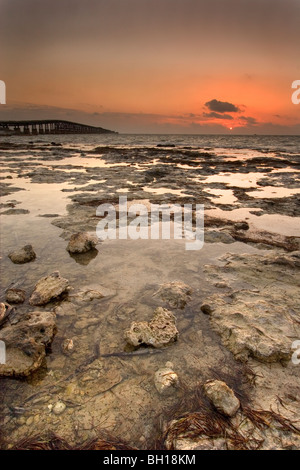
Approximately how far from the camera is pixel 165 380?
8.02 ft

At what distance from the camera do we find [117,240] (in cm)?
566

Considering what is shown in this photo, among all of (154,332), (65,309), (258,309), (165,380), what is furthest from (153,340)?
(258,309)

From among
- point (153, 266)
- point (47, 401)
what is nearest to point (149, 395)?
point (47, 401)

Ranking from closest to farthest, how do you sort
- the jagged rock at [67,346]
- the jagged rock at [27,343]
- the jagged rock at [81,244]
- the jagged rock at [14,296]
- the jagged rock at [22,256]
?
the jagged rock at [27,343]
the jagged rock at [67,346]
the jagged rock at [14,296]
the jagged rock at [22,256]
the jagged rock at [81,244]

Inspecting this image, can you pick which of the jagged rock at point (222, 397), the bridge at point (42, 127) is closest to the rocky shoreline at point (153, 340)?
the jagged rock at point (222, 397)

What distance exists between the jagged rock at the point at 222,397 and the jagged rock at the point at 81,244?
130 inches

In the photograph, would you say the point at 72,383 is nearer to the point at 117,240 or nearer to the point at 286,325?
the point at 286,325

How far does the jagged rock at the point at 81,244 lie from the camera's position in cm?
496

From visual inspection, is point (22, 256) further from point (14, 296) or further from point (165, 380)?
point (165, 380)

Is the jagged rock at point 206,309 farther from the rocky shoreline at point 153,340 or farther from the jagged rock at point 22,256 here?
the jagged rock at point 22,256

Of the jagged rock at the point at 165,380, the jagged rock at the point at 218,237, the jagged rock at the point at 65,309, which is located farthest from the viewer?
the jagged rock at the point at 218,237

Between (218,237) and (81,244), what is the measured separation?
2894 millimetres
